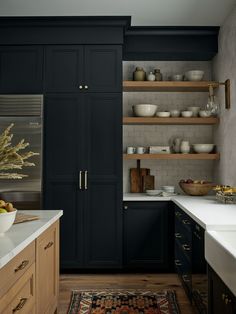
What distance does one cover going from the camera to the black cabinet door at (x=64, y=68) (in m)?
4.40

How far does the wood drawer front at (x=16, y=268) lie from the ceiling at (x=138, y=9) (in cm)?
276

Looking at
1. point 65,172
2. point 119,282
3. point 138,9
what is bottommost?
point 119,282

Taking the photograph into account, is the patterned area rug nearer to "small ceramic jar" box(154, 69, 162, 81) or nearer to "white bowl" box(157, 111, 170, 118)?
"white bowl" box(157, 111, 170, 118)

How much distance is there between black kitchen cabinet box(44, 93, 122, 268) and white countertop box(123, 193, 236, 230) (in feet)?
1.08

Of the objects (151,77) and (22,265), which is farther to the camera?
(151,77)

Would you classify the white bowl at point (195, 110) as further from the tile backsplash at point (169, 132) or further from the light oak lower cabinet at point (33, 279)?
the light oak lower cabinet at point (33, 279)

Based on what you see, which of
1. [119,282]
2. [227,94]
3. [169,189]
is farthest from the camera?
[169,189]

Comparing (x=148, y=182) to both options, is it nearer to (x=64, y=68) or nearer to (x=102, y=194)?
(x=102, y=194)

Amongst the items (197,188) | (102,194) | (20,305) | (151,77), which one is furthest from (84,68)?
(20,305)

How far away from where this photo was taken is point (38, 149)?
14.1 ft

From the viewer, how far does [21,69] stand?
14.5ft

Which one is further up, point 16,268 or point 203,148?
point 203,148

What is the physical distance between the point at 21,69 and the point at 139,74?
143 cm

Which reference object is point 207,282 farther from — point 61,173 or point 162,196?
point 61,173
